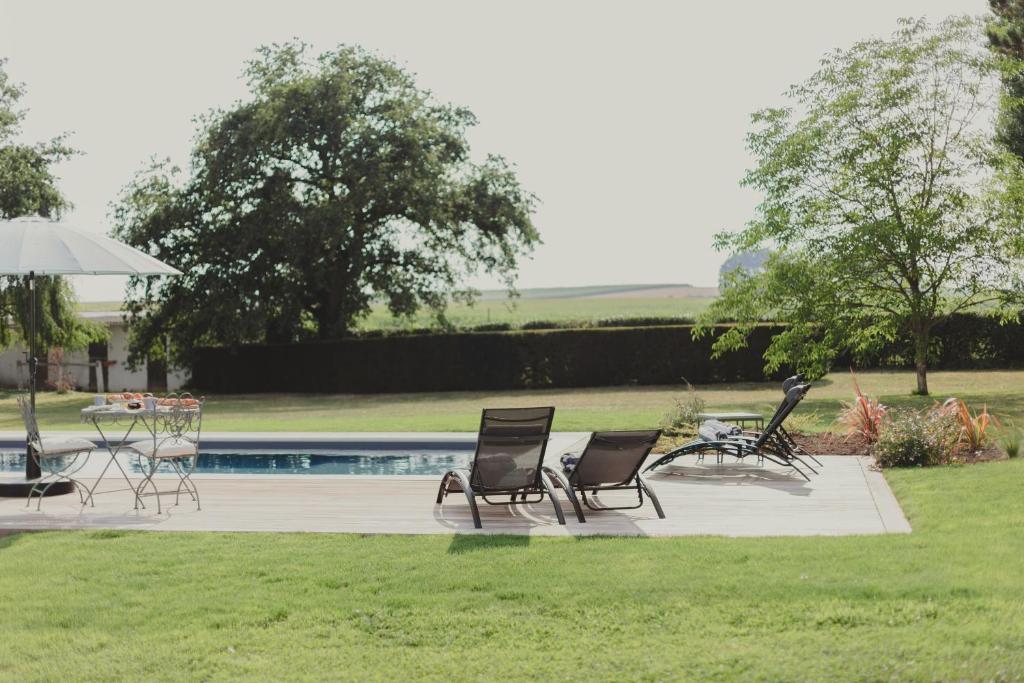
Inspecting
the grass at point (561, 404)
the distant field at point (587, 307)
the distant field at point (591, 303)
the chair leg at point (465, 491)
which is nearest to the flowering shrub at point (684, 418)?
the grass at point (561, 404)

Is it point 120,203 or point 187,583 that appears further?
point 120,203

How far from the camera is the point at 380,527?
773 cm

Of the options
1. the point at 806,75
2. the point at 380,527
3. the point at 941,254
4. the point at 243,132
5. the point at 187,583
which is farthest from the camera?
the point at 243,132

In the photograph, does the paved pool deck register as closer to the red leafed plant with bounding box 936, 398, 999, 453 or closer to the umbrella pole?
the umbrella pole

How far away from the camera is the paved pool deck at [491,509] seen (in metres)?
7.67

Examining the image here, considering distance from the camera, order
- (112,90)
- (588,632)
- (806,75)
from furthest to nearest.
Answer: (806,75)
(112,90)
(588,632)

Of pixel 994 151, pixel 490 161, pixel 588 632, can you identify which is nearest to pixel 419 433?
pixel 588 632

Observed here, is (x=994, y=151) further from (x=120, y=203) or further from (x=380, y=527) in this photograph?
(x=120, y=203)

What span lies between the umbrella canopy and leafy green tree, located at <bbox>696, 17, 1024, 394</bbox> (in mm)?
14794

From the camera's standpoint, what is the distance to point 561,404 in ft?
82.0

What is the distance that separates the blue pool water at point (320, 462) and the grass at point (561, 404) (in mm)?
2281

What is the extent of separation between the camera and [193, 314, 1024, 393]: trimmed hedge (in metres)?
30.0

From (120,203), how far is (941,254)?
76.8 feet

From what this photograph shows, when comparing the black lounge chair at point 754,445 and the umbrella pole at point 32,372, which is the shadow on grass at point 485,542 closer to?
the black lounge chair at point 754,445
